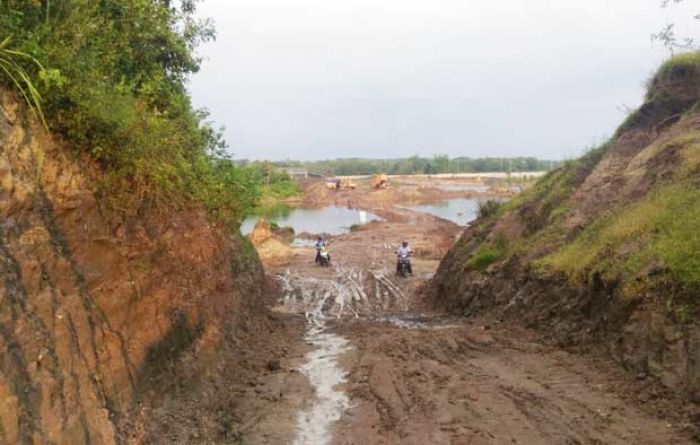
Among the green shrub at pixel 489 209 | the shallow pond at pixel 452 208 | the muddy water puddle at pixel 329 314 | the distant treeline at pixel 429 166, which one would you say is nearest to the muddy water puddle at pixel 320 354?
the muddy water puddle at pixel 329 314

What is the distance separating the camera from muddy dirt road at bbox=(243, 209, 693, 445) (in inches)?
316

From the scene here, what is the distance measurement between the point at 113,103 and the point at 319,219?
60.5m

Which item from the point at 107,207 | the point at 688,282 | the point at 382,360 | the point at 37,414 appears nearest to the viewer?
the point at 37,414

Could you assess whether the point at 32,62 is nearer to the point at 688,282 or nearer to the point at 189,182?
the point at 189,182

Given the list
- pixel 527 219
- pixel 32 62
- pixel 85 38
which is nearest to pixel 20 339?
pixel 32 62

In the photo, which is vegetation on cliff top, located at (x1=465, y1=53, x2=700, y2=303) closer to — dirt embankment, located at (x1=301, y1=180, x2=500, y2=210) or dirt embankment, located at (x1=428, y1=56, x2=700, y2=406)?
dirt embankment, located at (x1=428, y1=56, x2=700, y2=406)

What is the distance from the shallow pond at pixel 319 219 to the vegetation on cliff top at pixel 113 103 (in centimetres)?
4202

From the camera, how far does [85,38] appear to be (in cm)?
823

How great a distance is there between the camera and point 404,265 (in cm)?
2469

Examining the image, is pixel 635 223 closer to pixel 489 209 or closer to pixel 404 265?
pixel 489 209

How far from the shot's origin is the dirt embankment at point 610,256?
915 cm

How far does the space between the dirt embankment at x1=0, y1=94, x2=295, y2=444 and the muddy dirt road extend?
4.42ft

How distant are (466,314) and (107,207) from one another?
35.7 feet

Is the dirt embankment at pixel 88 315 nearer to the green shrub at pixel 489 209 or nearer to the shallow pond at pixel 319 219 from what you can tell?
the green shrub at pixel 489 209
